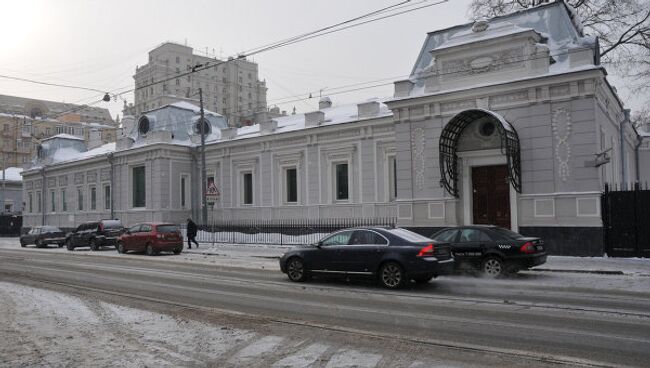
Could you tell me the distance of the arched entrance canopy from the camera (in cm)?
2034

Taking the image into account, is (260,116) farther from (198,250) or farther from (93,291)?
(93,291)

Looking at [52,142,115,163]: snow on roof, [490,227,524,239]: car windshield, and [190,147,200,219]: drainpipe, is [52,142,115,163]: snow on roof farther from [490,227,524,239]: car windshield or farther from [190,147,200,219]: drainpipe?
[490,227,524,239]: car windshield

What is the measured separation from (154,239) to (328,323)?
18.8 metres

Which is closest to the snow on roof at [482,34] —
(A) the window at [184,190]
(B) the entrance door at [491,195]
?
(B) the entrance door at [491,195]

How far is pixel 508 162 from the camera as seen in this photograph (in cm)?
2027

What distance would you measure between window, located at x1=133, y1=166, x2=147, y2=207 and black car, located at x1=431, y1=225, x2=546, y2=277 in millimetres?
30523

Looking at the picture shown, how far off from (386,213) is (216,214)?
47.7 feet

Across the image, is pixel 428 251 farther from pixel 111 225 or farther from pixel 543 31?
pixel 111 225

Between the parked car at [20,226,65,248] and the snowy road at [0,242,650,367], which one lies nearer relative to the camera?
the snowy road at [0,242,650,367]

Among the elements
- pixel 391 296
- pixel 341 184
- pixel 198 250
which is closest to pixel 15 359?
pixel 391 296

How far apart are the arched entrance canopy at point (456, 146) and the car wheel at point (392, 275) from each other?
9.35 meters

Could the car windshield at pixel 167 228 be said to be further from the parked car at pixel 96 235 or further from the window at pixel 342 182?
the window at pixel 342 182

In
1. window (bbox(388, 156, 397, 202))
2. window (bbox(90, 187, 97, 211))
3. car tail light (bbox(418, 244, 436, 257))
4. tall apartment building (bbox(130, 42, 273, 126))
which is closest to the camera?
car tail light (bbox(418, 244, 436, 257))

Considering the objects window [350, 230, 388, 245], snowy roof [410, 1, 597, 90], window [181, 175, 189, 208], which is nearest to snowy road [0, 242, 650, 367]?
window [350, 230, 388, 245]
